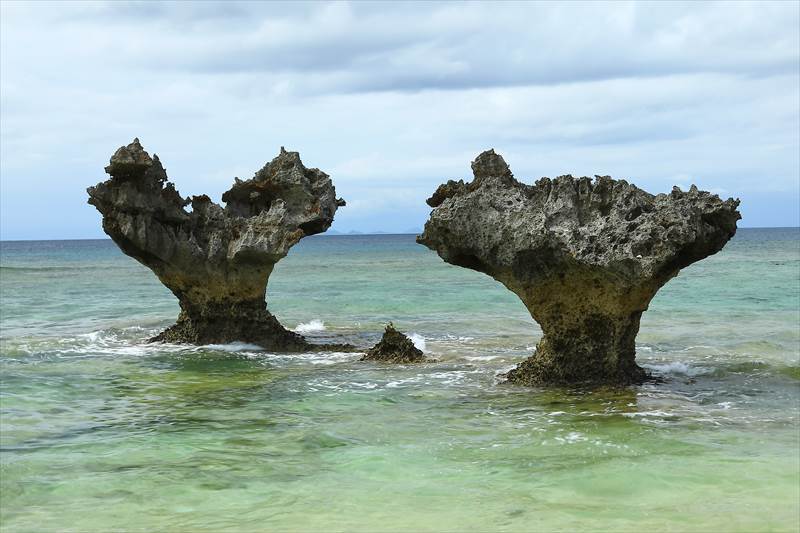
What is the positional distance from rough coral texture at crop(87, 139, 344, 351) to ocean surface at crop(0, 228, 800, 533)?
0.69 m

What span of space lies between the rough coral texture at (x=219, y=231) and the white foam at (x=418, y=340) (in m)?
2.01

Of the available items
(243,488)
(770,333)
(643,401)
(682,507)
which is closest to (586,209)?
(643,401)

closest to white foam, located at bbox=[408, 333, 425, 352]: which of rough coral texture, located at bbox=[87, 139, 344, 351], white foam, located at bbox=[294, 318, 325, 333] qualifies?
rough coral texture, located at bbox=[87, 139, 344, 351]

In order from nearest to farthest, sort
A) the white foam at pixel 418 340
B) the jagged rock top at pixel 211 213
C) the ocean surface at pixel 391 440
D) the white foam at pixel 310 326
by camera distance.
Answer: the ocean surface at pixel 391 440 → the jagged rock top at pixel 211 213 → the white foam at pixel 418 340 → the white foam at pixel 310 326

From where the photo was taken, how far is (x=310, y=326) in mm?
20203

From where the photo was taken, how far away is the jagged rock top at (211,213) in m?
14.9

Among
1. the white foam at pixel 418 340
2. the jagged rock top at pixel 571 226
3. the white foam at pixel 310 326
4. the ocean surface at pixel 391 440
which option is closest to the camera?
the ocean surface at pixel 391 440

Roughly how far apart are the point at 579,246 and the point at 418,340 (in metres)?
6.78

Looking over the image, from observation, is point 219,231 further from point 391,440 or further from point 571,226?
point 391,440

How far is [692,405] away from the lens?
10.6 m

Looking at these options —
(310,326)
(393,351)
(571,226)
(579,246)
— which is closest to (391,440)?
(579,246)

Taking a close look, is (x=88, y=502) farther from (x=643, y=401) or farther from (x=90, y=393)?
(x=643, y=401)

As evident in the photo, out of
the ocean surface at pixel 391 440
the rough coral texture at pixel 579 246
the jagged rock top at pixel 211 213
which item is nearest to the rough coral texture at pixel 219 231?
the jagged rock top at pixel 211 213

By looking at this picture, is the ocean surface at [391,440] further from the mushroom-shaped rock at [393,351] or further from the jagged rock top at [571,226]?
the jagged rock top at [571,226]
